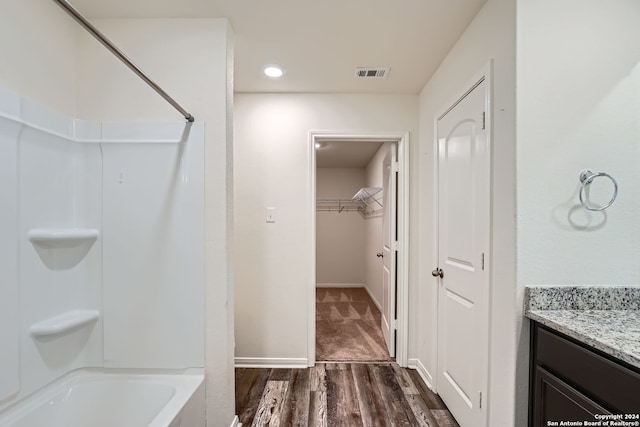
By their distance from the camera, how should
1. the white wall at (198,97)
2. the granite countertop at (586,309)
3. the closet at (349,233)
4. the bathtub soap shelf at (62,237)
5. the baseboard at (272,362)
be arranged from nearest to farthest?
the granite countertop at (586,309)
the bathtub soap shelf at (62,237)
the white wall at (198,97)
the baseboard at (272,362)
the closet at (349,233)

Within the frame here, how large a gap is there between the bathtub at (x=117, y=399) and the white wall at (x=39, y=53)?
1.46 m

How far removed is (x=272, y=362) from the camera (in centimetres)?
254

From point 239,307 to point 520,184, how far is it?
224 centimetres

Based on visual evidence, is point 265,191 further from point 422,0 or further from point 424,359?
point 424,359

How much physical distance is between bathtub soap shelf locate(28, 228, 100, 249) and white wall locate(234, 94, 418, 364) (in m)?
1.08

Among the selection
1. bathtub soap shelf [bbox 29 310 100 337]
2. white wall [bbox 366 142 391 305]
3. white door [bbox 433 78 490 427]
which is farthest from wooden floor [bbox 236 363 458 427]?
white wall [bbox 366 142 391 305]

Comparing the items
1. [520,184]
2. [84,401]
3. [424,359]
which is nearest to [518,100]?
[520,184]

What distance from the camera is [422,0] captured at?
153 cm

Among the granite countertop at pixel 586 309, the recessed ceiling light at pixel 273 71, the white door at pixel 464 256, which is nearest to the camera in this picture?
the granite countertop at pixel 586 309

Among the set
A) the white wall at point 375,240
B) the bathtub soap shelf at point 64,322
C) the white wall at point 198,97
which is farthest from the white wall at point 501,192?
the white wall at point 375,240

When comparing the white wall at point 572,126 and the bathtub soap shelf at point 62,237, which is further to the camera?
the bathtub soap shelf at point 62,237

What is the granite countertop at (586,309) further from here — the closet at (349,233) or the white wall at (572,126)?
the closet at (349,233)

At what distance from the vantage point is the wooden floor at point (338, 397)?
1889 millimetres

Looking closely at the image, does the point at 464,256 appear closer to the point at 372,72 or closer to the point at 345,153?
the point at 372,72
